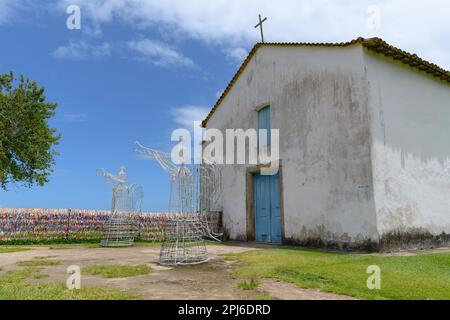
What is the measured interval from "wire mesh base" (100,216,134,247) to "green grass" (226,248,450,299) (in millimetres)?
5372

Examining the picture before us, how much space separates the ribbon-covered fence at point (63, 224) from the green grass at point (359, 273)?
629cm

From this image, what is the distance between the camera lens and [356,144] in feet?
27.1

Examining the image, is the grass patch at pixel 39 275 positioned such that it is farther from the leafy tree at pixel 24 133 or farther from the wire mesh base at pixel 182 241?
the leafy tree at pixel 24 133

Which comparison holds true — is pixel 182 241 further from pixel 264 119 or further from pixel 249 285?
pixel 264 119

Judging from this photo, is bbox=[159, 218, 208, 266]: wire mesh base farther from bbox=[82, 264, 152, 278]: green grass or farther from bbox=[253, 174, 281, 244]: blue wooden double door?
bbox=[253, 174, 281, 244]: blue wooden double door

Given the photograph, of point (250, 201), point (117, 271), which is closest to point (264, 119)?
point (250, 201)

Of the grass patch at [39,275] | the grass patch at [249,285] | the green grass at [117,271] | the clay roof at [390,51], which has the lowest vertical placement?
the grass patch at [39,275]

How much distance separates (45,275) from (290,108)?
→ 766cm

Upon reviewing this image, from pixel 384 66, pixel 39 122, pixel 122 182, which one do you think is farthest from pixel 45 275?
pixel 39 122

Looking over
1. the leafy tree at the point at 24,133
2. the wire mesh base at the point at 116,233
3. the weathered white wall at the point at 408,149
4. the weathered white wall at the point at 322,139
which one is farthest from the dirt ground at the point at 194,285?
the leafy tree at the point at 24,133

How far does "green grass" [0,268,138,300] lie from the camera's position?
356 centimetres

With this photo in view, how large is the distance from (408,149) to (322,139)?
2.25 meters

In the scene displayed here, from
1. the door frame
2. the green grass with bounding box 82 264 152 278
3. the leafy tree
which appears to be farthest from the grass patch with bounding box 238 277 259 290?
the leafy tree

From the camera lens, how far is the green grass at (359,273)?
3.91m
